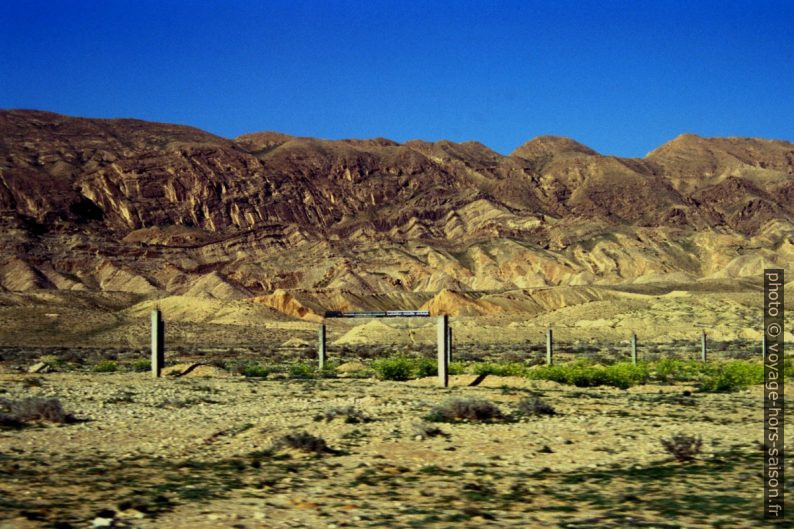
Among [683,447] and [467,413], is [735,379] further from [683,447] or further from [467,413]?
[683,447]

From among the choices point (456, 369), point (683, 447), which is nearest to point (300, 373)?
point (456, 369)

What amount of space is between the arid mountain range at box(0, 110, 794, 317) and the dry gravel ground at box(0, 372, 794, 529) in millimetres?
75013

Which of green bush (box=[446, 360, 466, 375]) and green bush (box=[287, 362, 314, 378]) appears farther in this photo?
green bush (box=[446, 360, 466, 375])

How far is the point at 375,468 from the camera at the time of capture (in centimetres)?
1007

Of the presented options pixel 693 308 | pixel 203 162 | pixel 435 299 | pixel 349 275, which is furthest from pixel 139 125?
pixel 693 308

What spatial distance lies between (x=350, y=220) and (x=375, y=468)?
142 m

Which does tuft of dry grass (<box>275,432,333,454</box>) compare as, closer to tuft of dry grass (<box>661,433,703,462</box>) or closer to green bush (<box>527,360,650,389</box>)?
tuft of dry grass (<box>661,433,703,462</box>)

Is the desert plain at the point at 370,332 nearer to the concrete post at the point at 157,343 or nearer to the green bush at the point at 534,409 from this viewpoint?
the green bush at the point at 534,409

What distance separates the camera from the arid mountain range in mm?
113750

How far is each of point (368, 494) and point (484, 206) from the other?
140 m

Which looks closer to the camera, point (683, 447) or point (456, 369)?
point (683, 447)

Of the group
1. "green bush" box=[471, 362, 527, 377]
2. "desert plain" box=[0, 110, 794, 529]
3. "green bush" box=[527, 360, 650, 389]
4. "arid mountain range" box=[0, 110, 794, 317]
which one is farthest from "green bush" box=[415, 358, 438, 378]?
"arid mountain range" box=[0, 110, 794, 317]

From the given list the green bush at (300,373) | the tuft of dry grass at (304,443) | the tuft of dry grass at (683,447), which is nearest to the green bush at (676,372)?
the green bush at (300,373)

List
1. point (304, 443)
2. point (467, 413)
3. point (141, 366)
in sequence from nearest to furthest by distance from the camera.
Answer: point (304, 443), point (467, 413), point (141, 366)
